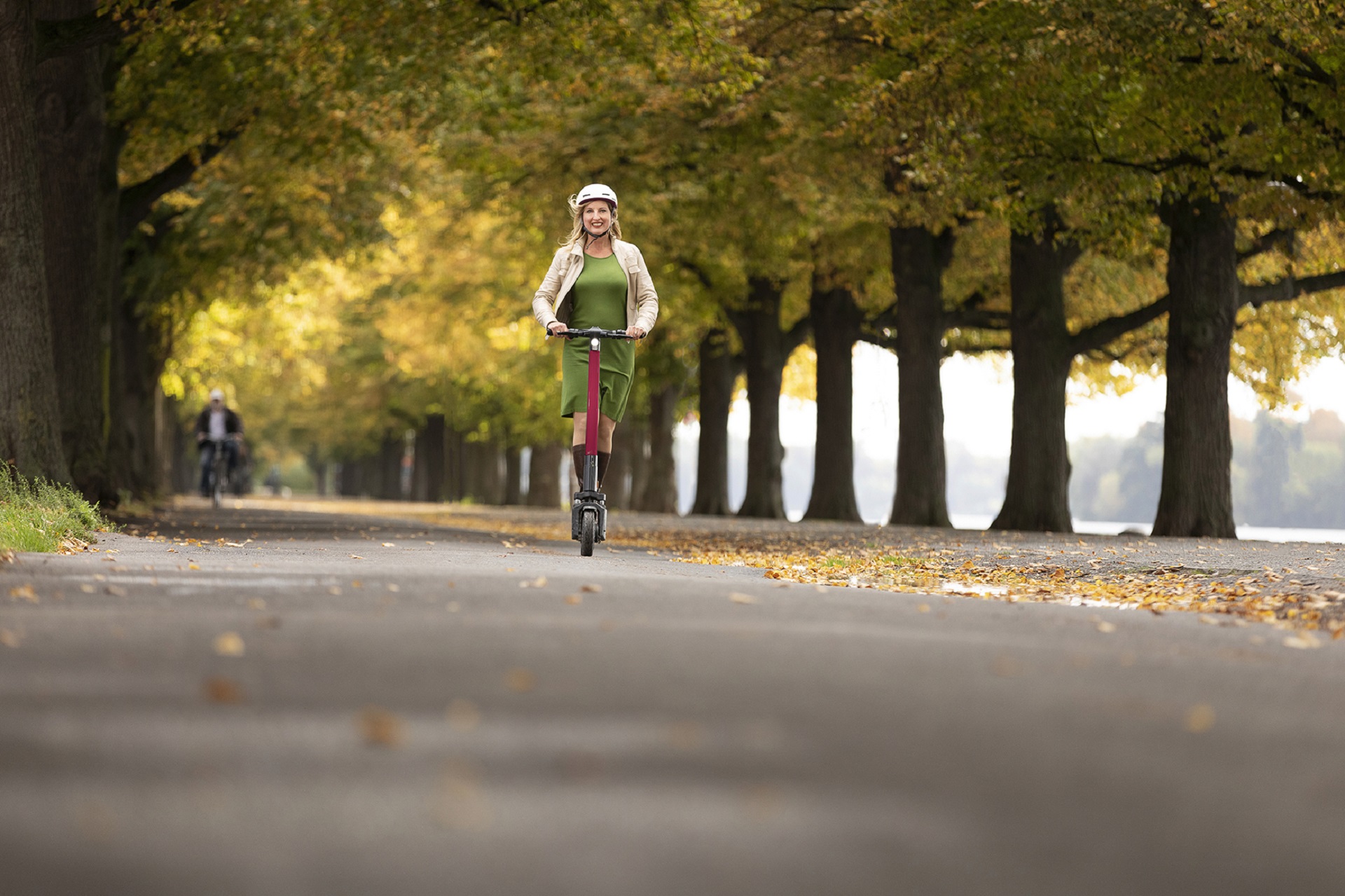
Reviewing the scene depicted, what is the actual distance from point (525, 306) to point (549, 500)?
38.0ft

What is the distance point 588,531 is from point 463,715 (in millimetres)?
7005

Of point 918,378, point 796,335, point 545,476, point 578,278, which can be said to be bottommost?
point 545,476

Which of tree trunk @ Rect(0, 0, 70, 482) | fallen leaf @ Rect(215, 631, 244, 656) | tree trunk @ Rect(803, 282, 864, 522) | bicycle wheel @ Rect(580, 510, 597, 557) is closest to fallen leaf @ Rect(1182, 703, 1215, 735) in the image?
fallen leaf @ Rect(215, 631, 244, 656)

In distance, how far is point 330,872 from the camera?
2791 millimetres

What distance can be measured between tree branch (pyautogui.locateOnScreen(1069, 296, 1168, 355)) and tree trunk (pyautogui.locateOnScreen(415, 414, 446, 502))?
1315 inches

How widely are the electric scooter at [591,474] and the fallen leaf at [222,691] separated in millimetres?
5945

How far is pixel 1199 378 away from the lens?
20172 millimetres

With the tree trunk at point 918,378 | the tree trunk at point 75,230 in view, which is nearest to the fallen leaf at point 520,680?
the tree trunk at point 75,230

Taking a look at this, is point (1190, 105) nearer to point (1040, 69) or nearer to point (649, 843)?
point (1040, 69)

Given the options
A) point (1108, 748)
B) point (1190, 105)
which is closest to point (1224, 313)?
point (1190, 105)

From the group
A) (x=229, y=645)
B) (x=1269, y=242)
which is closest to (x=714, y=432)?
(x=1269, y=242)

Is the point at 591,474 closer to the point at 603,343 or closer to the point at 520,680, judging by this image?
the point at 603,343

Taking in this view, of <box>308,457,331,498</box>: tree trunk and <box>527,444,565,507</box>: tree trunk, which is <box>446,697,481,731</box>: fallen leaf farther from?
<box>308,457,331,498</box>: tree trunk

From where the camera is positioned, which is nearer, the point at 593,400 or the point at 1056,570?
the point at 593,400
